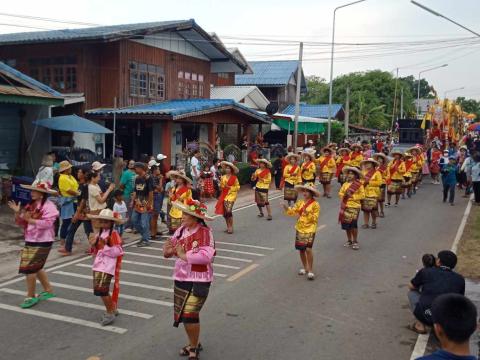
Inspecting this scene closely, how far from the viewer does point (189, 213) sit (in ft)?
18.3

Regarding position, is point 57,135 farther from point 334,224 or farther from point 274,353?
point 274,353

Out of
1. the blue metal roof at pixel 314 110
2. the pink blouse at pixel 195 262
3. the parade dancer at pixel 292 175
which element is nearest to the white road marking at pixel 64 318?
the pink blouse at pixel 195 262

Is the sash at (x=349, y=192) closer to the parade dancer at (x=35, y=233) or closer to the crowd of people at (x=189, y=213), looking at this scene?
the crowd of people at (x=189, y=213)

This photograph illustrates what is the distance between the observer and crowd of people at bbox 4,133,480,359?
5590 millimetres

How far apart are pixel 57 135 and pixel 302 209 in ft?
40.0

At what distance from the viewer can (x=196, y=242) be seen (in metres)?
5.59

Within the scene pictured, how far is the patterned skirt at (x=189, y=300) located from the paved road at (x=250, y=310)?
0.57 meters

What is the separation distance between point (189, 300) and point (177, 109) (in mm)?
14692

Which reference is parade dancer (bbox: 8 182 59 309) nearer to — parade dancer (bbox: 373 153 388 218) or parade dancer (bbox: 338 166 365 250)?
parade dancer (bbox: 338 166 365 250)

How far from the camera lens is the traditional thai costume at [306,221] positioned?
878cm

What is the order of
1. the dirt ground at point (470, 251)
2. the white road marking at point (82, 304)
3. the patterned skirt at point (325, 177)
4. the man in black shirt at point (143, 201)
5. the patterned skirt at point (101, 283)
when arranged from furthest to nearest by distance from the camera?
the patterned skirt at point (325, 177) < the man in black shirt at point (143, 201) < the dirt ground at point (470, 251) < the white road marking at point (82, 304) < the patterned skirt at point (101, 283)

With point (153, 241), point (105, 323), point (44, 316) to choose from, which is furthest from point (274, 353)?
point (153, 241)

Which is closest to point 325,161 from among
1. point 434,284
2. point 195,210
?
point 434,284

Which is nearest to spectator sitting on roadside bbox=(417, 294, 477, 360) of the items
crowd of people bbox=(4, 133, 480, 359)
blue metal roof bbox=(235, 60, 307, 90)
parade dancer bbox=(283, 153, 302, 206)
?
crowd of people bbox=(4, 133, 480, 359)
